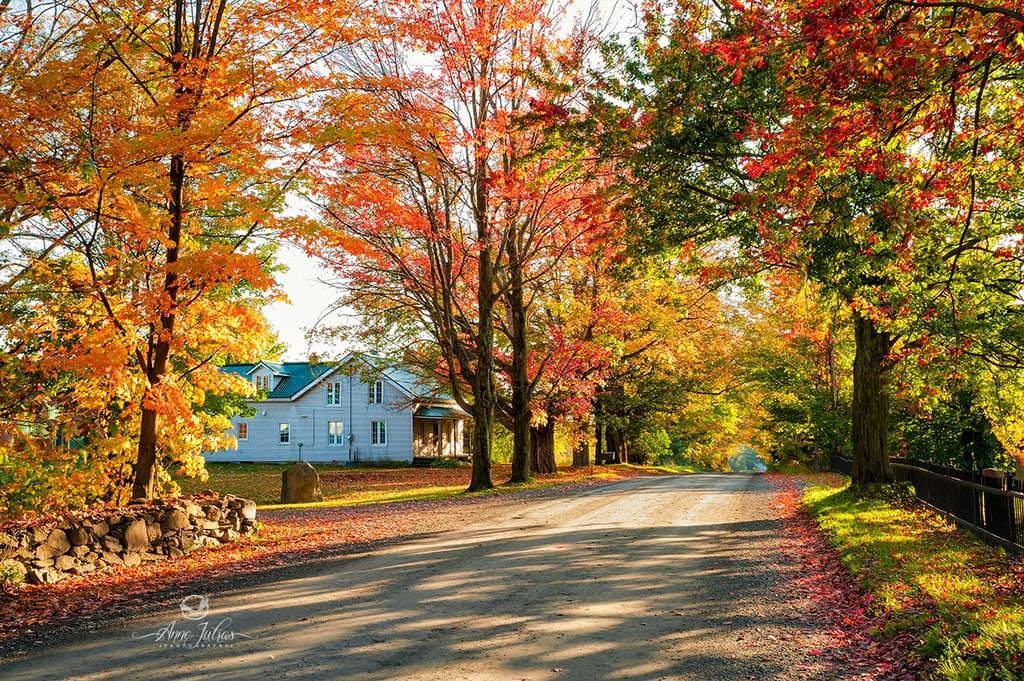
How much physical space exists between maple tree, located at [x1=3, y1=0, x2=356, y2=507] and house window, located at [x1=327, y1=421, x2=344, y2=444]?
3811cm

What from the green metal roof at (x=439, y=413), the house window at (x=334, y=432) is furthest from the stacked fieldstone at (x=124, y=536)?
the house window at (x=334, y=432)

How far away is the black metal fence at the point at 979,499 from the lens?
32.9 ft

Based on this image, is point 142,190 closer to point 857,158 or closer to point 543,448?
point 857,158

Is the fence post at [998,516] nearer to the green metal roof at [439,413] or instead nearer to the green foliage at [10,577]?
the green foliage at [10,577]

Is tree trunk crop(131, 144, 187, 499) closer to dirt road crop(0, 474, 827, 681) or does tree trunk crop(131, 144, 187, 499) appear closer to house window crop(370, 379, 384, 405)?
dirt road crop(0, 474, 827, 681)

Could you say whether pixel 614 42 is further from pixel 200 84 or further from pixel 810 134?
pixel 200 84

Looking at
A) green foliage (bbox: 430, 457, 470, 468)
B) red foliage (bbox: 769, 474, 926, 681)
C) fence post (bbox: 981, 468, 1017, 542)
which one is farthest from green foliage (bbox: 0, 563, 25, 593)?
green foliage (bbox: 430, 457, 470, 468)

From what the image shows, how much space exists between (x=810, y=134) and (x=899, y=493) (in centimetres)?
1169

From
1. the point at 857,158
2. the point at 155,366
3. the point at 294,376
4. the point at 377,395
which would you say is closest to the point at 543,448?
the point at 377,395

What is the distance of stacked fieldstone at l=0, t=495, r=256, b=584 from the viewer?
928 centimetres

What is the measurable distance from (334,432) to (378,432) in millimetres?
3240

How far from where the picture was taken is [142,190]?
1384 centimetres

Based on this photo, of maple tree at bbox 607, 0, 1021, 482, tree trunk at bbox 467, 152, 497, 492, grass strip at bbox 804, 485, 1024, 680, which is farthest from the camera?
tree trunk at bbox 467, 152, 497, 492

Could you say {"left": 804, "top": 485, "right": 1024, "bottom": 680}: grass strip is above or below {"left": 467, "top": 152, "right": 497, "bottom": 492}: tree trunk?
below
